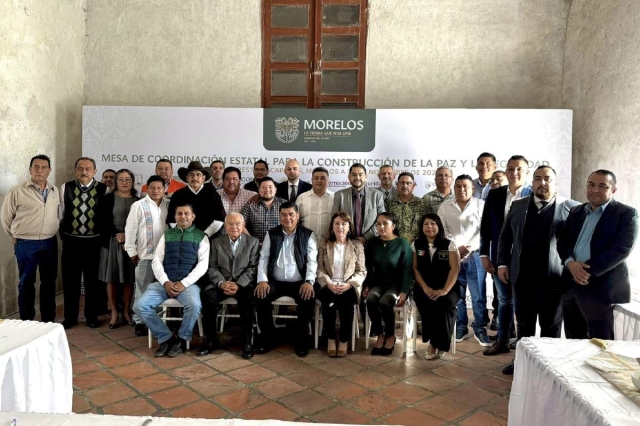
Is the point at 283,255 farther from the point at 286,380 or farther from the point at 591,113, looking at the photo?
the point at 591,113

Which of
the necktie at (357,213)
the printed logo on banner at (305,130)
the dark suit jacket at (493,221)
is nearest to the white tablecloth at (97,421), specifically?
the dark suit jacket at (493,221)

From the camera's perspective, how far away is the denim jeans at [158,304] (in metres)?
3.84

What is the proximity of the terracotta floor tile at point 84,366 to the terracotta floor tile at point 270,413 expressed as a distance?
1348 mm

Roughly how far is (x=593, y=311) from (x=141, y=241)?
11.2 ft

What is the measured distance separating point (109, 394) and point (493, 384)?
2.50m

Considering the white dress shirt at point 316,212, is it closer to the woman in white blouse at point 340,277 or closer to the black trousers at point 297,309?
the woman in white blouse at point 340,277

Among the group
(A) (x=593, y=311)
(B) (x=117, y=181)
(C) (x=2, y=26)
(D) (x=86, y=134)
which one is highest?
(C) (x=2, y=26)

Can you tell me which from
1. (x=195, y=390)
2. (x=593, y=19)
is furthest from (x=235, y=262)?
(x=593, y=19)

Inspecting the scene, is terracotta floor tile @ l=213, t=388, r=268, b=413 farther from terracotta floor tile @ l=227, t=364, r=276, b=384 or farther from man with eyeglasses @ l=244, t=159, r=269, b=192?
man with eyeglasses @ l=244, t=159, r=269, b=192

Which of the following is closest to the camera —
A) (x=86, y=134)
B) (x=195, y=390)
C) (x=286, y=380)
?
(x=195, y=390)

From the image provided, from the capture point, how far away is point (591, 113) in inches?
206

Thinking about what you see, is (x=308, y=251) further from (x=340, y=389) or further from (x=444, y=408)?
(x=444, y=408)

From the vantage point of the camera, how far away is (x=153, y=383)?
3311 mm

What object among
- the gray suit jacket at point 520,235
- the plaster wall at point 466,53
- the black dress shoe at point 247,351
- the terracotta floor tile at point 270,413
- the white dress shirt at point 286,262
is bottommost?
the terracotta floor tile at point 270,413
